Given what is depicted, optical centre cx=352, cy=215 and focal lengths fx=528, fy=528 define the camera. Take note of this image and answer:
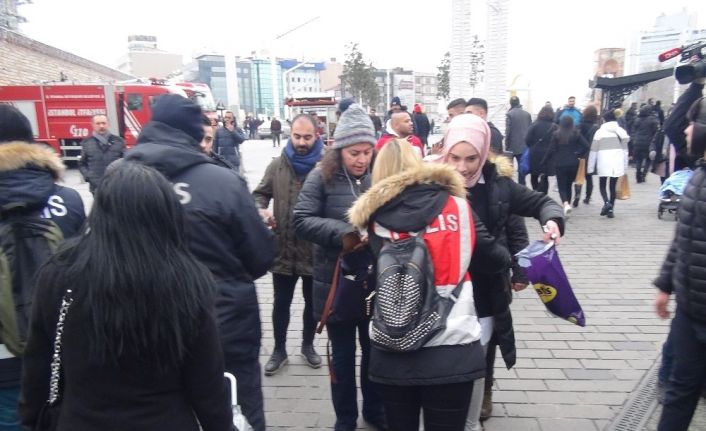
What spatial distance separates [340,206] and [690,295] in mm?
1848

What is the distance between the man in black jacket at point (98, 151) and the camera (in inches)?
307

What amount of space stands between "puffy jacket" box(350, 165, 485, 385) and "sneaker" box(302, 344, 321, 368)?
2.05 metres

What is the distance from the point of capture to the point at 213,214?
2205 millimetres

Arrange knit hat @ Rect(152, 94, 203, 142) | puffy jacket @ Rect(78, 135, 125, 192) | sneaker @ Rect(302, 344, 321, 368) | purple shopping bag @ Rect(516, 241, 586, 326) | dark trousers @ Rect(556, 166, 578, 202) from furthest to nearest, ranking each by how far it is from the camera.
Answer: dark trousers @ Rect(556, 166, 578, 202)
puffy jacket @ Rect(78, 135, 125, 192)
sneaker @ Rect(302, 344, 321, 368)
purple shopping bag @ Rect(516, 241, 586, 326)
knit hat @ Rect(152, 94, 203, 142)

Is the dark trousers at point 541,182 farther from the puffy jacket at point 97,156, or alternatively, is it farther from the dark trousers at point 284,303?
the puffy jacket at point 97,156

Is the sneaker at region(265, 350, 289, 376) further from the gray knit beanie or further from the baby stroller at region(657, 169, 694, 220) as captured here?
the baby stroller at region(657, 169, 694, 220)

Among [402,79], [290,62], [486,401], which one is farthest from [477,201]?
[402,79]

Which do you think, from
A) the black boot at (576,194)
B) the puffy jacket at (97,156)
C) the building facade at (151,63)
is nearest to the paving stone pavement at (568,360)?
the black boot at (576,194)

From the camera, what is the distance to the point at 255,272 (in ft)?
8.04

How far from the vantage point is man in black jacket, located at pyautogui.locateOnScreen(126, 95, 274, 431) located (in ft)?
7.16

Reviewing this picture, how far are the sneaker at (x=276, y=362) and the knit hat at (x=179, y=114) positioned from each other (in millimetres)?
2296

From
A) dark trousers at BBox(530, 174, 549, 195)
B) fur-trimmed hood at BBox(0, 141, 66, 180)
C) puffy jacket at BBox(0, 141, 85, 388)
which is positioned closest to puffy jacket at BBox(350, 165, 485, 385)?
puffy jacket at BBox(0, 141, 85, 388)

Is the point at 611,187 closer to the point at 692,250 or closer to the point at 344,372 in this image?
the point at 692,250

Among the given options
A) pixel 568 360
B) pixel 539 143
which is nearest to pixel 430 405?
pixel 568 360
